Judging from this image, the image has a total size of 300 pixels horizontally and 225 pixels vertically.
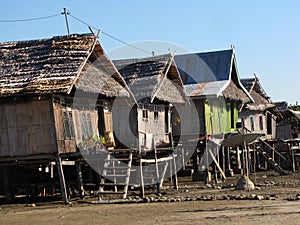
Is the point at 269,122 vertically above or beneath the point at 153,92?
beneath

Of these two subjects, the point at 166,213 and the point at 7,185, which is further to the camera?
the point at 7,185

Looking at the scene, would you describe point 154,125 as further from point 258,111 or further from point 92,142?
point 258,111

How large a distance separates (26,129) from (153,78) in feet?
21.4

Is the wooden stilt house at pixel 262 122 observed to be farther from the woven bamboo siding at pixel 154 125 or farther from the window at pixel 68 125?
the window at pixel 68 125

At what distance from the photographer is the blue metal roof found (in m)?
29.1

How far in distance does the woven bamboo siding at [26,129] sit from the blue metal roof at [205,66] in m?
12.5

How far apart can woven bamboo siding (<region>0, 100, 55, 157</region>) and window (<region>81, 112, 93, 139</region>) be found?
7.00 feet

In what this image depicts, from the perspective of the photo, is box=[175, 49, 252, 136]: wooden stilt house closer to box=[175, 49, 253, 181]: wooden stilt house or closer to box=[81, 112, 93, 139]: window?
box=[175, 49, 253, 181]: wooden stilt house

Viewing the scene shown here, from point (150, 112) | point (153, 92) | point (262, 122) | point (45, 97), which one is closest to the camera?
point (45, 97)

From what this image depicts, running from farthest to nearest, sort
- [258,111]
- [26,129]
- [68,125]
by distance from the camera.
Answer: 1. [258,111]
2. [68,125]
3. [26,129]

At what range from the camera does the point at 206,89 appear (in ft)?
88.3

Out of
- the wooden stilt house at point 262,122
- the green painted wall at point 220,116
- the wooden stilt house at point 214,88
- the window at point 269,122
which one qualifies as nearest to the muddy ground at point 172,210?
the wooden stilt house at point 214,88

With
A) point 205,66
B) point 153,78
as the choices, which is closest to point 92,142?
point 153,78

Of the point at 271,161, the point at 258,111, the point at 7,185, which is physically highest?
the point at 258,111
